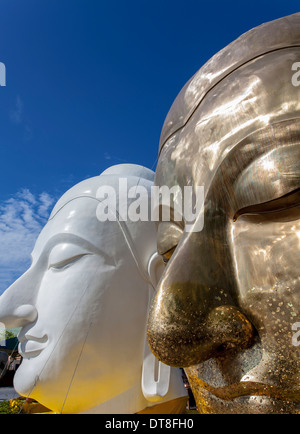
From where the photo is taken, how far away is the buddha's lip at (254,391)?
0.64 metres

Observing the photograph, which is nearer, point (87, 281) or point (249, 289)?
point (249, 289)

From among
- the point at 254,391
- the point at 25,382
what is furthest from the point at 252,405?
the point at 25,382

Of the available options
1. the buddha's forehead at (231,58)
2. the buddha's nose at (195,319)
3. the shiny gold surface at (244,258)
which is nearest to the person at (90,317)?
the buddha's forehead at (231,58)

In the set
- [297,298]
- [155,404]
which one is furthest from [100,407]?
[297,298]

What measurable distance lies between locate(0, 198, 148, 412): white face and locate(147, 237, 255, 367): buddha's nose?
217 centimetres

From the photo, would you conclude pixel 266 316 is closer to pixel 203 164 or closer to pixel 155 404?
pixel 203 164

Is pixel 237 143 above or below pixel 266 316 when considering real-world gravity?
above

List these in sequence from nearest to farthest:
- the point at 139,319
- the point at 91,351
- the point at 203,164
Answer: the point at 203,164, the point at 91,351, the point at 139,319

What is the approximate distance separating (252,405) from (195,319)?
20 cm

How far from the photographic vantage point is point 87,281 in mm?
2838

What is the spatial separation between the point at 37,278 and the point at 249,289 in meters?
2.64

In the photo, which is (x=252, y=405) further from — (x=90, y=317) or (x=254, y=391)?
(x=90, y=317)

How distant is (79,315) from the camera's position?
108 inches

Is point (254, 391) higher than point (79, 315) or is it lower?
lower
